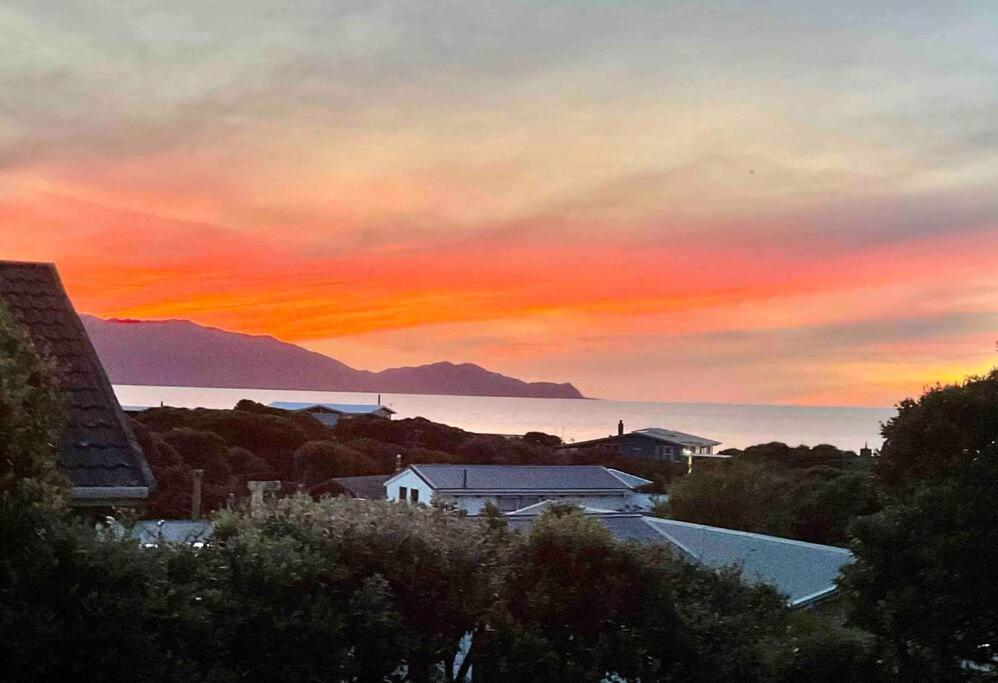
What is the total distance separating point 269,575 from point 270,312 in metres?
29.1

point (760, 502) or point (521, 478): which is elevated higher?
point (521, 478)

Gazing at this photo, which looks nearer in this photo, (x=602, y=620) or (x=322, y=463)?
(x=602, y=620)

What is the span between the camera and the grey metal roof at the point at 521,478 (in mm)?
33750

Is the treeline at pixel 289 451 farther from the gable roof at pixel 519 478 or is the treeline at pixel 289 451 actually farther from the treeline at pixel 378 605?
the treeline at pixel 378 605

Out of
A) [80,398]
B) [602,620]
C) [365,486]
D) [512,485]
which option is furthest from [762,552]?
[365,486]

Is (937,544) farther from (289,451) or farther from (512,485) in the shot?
(289,451)

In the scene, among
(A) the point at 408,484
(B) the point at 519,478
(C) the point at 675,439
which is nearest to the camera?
(A) the point at 408,484

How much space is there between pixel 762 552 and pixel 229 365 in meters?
106

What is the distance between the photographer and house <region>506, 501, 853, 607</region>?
20.2m

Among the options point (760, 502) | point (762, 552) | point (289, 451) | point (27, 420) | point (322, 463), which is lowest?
point (762, 552)

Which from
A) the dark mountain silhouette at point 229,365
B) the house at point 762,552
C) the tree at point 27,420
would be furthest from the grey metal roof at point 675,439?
the tree at point 27,420

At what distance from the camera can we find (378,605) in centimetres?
827

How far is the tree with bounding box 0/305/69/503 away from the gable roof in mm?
25411

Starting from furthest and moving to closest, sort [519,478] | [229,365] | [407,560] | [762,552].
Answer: [229,365] → [519,478] → [762,552] → [407,560]
